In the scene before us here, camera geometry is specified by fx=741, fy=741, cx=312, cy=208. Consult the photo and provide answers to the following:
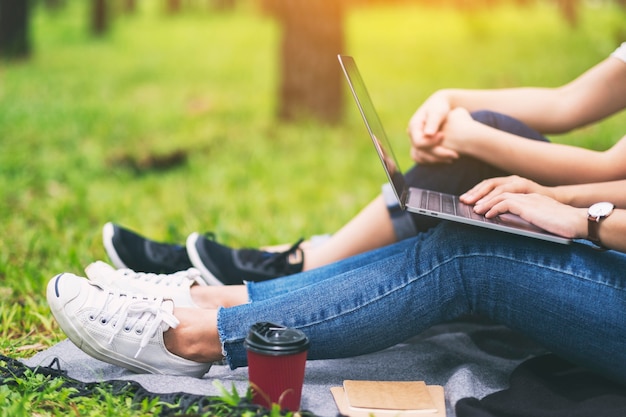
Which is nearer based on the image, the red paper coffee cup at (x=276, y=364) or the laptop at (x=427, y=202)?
the red paper coffee cup at (x=276, y=364)

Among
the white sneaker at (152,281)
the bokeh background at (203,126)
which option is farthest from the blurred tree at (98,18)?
the white sneaker at (152,281)

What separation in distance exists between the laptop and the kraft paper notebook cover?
0.47 m

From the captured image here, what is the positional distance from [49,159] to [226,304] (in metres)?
3.03

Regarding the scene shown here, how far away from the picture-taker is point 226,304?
7.35ft

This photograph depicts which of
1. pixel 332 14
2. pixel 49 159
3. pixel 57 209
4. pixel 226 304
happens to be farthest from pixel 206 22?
pixel 226 304

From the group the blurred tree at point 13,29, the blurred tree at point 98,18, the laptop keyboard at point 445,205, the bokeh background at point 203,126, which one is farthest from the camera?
the blurred tree at point 98,18

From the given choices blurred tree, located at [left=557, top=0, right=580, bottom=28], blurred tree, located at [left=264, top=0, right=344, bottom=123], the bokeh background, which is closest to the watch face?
the bokeh background

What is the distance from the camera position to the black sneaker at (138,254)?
245 centimetres

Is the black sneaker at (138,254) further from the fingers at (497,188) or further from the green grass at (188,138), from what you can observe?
the fingers at (497,188)

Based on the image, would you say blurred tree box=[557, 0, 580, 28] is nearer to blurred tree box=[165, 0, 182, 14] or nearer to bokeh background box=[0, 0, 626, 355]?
bokeh background box=[0, 0, 626, 355]

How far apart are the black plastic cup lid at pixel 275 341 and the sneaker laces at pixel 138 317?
285 mm

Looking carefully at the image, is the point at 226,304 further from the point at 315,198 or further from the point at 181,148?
the point at 181,148

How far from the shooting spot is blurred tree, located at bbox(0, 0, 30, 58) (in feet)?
30.3

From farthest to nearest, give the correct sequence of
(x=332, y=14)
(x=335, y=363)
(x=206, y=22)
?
(x=206, y=22), (x=332, y=14), (x=335, y=363)
